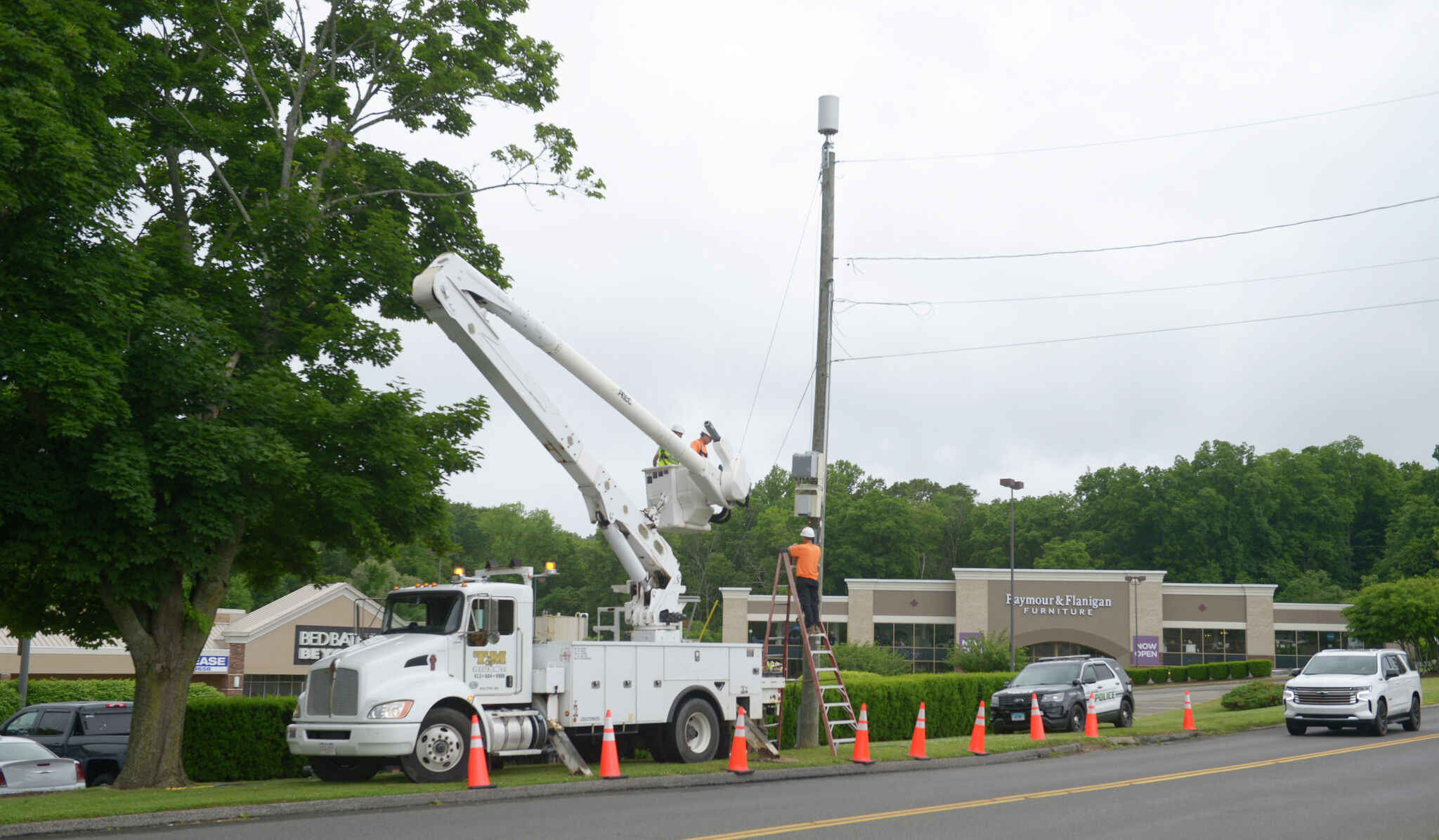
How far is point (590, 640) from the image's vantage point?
57.4 feet

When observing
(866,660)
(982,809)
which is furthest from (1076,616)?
(982,809)

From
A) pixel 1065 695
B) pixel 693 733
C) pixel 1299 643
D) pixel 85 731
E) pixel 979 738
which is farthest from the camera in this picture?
pixel 1299 643

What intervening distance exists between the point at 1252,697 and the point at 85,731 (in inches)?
1127

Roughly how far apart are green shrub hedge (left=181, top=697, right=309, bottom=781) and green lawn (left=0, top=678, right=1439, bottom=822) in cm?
206

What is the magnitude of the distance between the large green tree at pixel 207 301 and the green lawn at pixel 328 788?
188cm

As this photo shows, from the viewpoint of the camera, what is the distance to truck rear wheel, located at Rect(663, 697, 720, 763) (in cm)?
1780

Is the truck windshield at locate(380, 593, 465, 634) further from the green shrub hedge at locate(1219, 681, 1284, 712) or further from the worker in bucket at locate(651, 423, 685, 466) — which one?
the green shrub hedge at locate(1219, 681, 1284, 712)

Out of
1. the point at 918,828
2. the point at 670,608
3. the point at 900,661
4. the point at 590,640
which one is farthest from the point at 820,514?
the point at 900,661

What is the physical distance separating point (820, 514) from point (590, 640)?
4518mm

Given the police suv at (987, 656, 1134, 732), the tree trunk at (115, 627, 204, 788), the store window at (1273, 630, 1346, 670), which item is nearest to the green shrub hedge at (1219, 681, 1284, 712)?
the police suv at (987, 656, 1134, 732)

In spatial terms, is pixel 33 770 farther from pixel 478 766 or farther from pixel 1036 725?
pixel 1036 725

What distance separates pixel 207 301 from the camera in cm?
1688

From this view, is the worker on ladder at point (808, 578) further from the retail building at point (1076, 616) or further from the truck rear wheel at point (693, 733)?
the retail building at point (1076, 616)

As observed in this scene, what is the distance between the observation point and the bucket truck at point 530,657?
15180mm
